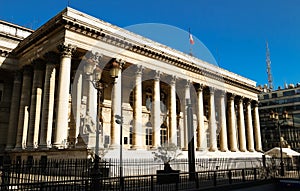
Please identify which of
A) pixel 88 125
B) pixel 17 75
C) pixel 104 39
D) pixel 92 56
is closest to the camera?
pixel 88 125

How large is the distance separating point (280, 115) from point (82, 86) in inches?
1986

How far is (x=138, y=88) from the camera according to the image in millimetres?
27688

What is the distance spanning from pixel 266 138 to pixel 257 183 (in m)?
57.2

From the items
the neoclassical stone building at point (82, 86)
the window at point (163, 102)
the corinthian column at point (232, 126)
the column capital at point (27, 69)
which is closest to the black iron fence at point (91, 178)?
the neoclassical stone building at point (82, 86)

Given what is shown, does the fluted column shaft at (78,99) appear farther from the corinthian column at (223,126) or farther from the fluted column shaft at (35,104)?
the corinthian column at (223,126)

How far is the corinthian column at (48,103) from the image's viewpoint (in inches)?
899

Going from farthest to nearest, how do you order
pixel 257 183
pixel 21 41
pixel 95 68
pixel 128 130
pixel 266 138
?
pixel 266 138 < pixel 128 130 < pixel 21 41 < pixel 95 68 < pixel 257 183

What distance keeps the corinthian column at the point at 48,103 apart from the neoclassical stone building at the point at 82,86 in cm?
8

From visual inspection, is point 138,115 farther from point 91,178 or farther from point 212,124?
point 91,178

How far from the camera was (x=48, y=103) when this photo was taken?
76.5 ft

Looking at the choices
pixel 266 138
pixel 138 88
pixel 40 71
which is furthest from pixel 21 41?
pixel 266 138

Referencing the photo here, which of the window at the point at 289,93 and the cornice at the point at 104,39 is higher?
the window at the point at 289,93

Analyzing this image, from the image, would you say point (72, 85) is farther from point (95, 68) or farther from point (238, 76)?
point (238, 76)

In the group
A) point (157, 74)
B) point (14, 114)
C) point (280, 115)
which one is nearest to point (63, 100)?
point (14, 114)
